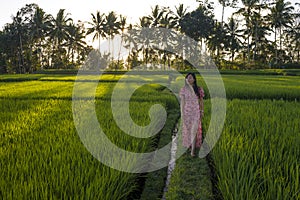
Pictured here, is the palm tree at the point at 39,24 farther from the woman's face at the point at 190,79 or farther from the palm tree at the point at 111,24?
the woman's face at the point at 190,79

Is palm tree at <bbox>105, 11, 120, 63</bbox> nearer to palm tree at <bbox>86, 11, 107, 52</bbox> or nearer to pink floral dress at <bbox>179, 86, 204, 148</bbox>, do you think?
palm tree at <bbox>86, 11, 107, 52</bbox>

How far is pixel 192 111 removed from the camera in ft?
12.9

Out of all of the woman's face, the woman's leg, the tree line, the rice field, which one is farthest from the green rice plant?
the tree line

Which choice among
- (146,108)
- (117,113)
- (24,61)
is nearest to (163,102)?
(146,108)

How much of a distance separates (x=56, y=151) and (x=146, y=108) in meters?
3.33

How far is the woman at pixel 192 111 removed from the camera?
12.7 feet

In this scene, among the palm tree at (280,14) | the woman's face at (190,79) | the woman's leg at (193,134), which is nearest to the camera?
the woman's face at (190,79)

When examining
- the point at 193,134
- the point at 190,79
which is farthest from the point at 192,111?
the point at 190,79

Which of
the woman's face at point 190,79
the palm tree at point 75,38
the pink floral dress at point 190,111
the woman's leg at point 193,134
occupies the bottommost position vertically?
A: the woman's leg at point 193,134

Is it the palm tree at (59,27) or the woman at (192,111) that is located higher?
the palm tree at (59,27)

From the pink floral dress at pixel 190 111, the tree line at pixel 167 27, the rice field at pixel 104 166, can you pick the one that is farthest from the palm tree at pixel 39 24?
the pink floral dress at pixel 190 111

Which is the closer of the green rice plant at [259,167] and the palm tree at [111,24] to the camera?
the green rice plant at [259,167]

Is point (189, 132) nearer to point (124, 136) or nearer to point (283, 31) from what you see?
point (124, 136)

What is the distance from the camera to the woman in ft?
12.7
